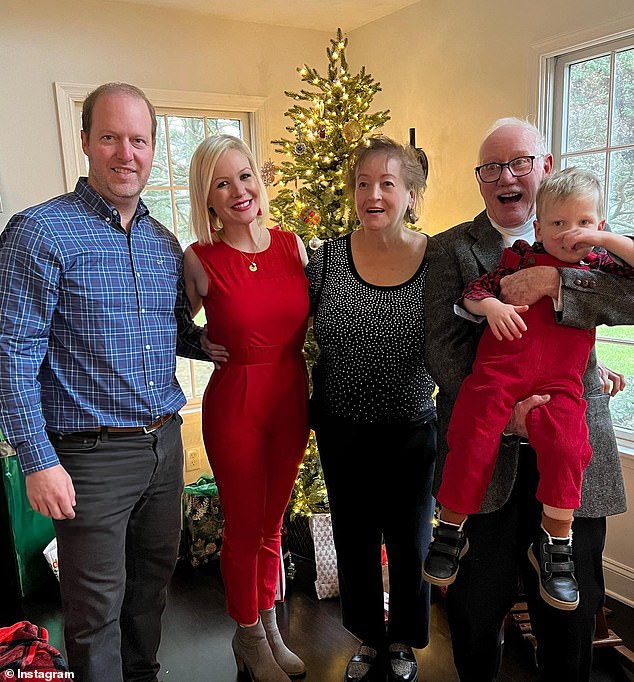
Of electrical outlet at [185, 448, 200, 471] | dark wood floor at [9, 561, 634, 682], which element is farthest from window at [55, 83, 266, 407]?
dark wood floor at [9, 561, 634, 682]

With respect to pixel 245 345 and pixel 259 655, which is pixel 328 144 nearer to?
pixel 245 345

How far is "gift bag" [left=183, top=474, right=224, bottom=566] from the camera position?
3010mm

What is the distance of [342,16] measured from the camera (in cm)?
369

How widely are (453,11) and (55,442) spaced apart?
9.41ft

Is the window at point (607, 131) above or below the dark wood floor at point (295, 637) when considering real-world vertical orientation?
above

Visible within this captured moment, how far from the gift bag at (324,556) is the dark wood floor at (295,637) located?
53mm

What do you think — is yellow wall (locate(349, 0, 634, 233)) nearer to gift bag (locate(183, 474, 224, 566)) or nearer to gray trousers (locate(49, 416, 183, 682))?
gift bag (locate(183, 474, 224, 566))

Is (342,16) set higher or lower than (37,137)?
higher

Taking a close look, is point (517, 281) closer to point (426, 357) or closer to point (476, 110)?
point (426, 357)

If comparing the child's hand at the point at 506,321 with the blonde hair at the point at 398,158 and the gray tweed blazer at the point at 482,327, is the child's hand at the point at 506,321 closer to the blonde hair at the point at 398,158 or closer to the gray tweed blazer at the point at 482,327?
the gray tweed blazer at the point at 482,327

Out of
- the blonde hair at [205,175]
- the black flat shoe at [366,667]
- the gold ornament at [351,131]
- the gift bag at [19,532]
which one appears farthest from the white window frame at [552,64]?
the gift bag at [19,532]

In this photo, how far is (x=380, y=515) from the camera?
6.42 ft

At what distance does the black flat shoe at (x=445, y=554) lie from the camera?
1.52m

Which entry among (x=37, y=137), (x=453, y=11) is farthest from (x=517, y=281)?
(x=37, y=137)
